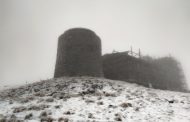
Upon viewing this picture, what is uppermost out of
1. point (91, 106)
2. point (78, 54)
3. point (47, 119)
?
point (78, 54)

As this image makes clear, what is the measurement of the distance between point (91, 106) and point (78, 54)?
10.5 m

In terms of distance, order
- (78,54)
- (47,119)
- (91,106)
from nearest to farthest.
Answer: (47,119)
(91,106)
(78,54)

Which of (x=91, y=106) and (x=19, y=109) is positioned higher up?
(x=91, y=106)

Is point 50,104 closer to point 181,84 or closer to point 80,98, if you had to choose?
point 80,98

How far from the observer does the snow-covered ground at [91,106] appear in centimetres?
1053

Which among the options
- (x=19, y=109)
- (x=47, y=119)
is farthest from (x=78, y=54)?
(x=47, y=119)

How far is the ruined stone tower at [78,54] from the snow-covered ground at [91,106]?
16.3ft

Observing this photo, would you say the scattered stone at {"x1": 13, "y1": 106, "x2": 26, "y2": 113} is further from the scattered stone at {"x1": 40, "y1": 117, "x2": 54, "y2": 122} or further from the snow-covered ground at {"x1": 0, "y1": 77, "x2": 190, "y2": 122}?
the scattered stone at {"x1": 40, "y1": 117, "x2": 54, "y2": 122}

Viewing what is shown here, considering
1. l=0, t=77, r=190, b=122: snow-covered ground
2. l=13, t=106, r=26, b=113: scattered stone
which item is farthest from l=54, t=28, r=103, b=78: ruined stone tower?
l=13, t=106, r=26, b=113: scattered stone

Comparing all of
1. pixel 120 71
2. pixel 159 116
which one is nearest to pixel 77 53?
pixel 120 71

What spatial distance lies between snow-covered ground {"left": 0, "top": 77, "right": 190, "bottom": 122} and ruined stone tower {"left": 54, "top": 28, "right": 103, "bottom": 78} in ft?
16.3

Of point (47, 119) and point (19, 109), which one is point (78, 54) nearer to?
point (19, 109)

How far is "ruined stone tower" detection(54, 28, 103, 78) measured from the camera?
21628 millimetres

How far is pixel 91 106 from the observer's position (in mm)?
12125
